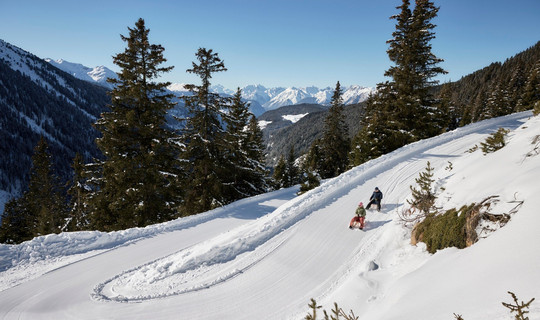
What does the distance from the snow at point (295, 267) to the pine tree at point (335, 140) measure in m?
21.8

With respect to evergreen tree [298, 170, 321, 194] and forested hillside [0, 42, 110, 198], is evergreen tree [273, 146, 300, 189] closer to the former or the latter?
evergreen tree [298, 170, 321, 194]

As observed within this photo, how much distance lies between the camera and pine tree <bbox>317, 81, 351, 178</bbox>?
107 ft

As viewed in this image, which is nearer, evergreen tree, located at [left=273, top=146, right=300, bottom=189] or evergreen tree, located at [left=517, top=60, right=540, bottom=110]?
evergreen tree, located at [left=517, top=60, right=540, bottom=110]

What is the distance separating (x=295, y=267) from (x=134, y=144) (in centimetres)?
1222

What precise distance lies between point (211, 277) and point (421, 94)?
71.5ft

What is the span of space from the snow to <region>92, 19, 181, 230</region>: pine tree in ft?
13.2

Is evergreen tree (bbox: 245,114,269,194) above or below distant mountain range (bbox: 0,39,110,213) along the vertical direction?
below

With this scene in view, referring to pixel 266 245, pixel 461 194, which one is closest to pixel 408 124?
pixel 461 194

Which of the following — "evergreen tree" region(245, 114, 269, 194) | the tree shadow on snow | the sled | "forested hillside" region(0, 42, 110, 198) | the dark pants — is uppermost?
"forested hillside" region(0, 42, 110, 198)

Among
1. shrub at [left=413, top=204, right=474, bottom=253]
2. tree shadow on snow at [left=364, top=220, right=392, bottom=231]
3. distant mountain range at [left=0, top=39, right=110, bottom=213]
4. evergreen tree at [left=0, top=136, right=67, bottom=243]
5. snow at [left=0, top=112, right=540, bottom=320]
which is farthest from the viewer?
distant mountain range at [left=0, top=39, right=110, bottom=213]

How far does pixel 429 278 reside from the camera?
4145mm

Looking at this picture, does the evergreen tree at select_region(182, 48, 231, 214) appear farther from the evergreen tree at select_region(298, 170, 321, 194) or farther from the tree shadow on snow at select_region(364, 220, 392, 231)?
the tree shadow on snow at select_region(364, 220, 392, 231)

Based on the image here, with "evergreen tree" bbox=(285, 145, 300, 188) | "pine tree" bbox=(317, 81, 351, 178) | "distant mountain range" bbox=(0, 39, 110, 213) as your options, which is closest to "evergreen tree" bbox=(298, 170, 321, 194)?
"pine tree" bbox=(317, 81, 351, 178)

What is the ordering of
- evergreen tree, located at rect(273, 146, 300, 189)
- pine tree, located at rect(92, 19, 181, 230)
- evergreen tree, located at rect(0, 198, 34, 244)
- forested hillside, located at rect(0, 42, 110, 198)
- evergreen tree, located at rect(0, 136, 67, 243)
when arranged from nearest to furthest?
pine tree, located at rect(92, 19, 181, 230), evergreen tree, located at rect(0, 136, 67, 243), evergreen tree, located at rect(0, 198, 34, 244), evergreen tree, located at rect(273, 146, 300, 189), forested hillside, located at rect(0, 42, 110, 198)
